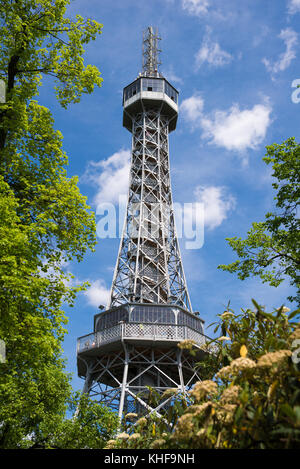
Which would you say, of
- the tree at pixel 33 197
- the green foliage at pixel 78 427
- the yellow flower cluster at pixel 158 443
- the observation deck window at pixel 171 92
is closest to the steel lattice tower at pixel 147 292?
the observation deck window at pixel 171 92

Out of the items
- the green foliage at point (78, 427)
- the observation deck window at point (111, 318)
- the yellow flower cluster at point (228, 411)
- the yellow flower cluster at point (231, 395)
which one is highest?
the observation deck window at point (111, 318)

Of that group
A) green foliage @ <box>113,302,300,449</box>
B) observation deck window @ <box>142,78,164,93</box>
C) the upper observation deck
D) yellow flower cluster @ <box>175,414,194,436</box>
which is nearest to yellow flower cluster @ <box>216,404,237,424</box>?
green foliage @ <box>113,302,300,449</box>

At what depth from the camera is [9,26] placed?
1273 centimetres

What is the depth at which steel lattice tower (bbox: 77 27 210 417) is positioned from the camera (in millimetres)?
30938

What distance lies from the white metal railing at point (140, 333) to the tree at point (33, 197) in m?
16.0

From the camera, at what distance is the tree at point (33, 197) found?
9789mm

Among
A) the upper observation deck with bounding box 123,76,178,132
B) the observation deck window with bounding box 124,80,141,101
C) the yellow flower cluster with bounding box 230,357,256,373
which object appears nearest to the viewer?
the yellow flower cluster with bounding box 230,357,256,373

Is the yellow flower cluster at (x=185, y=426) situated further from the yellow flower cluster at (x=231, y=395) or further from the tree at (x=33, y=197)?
the tree at (x=33, y=197)

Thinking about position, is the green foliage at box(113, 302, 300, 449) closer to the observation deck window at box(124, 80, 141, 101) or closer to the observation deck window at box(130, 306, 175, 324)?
the observation deck window at box(130, 306, 175, 324)

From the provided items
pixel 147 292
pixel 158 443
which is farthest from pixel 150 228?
pixel 158 443

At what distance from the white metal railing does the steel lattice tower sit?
75 mm
